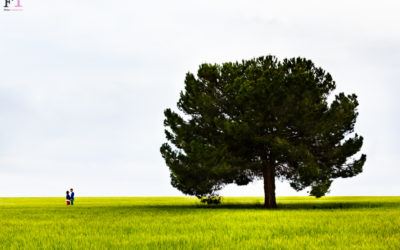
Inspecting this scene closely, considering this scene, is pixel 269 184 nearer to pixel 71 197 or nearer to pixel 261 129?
pixel 261 129

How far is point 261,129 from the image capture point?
29.9 meters

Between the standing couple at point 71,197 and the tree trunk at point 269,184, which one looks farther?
the standing couple at point 71,197

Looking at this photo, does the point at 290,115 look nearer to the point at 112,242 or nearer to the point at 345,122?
the point at 345,122

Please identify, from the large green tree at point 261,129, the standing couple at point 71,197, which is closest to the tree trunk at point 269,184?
the large green tree at point 261,129

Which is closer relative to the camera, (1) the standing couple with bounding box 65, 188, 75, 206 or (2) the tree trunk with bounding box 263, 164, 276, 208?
(2) the tree trunk with bounding box 263, 164, 276, 208

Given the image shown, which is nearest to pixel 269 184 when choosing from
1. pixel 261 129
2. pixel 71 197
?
pixel 261 129

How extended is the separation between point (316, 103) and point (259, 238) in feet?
62.3

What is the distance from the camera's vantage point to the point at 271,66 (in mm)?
30906

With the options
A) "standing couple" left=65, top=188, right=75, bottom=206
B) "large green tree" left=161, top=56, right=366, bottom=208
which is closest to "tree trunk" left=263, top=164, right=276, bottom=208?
"large green tree" left=161, top=56, right=366, bottom=208

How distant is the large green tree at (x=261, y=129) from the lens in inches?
1115

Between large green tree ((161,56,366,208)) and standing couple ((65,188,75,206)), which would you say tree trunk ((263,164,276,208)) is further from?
standing couple ((65,188,75,206))

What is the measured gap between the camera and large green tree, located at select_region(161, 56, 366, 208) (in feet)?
92.9

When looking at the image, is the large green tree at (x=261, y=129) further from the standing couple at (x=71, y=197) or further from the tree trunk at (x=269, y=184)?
the standing couple at (x=71, y=197)

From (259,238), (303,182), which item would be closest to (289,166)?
(303,182)
